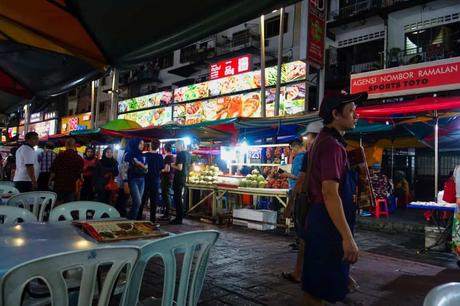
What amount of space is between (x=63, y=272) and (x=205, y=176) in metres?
8.43

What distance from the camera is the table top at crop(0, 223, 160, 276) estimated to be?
2107 millimetres

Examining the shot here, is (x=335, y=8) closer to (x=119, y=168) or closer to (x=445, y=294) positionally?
(x=119, y=168)

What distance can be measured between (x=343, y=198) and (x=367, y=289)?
263cm

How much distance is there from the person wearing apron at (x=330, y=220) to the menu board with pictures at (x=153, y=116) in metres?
18.2

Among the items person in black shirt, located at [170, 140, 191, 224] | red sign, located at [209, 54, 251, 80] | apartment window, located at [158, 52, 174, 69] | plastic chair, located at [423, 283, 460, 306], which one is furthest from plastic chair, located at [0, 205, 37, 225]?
apartment window, located at [158, 52, 174, 69]

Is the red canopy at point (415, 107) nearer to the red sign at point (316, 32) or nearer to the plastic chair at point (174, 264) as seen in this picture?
the red sign at point (316, 32)

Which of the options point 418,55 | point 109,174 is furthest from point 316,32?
point 418,55

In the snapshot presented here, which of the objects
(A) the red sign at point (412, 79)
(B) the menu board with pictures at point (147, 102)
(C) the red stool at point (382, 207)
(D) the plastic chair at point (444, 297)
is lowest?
(C) the red stool at point (382, 207)

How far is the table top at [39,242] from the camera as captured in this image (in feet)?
6.91

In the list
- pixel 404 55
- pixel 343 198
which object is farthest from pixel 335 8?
pixel 343 198

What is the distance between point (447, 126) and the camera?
802 centimetres

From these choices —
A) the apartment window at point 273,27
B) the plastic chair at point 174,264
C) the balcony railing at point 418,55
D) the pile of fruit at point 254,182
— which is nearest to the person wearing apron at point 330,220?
the plastic chair at point 174,264

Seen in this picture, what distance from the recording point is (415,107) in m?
6.76

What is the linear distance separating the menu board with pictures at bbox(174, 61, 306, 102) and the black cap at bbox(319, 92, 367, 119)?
12.4 meters
